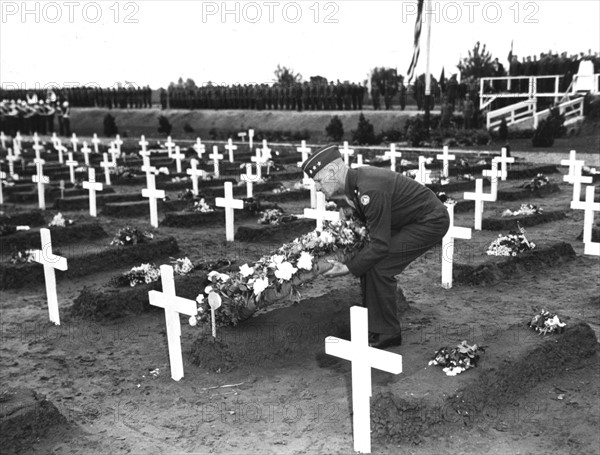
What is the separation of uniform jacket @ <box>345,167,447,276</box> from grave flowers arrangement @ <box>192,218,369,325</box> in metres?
Answer: 0.22

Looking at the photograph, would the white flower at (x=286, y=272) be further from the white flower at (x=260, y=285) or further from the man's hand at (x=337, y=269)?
the man's hand at (x=337, y=269)

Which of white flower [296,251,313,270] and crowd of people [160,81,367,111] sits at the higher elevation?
crowd of people [160,81,367,111]

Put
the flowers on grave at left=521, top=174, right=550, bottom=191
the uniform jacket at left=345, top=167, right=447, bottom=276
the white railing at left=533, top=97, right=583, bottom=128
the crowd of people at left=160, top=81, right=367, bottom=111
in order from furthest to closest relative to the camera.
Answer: the crowd of people at left=160, top=81, right=367, bottom=111
the white railing at left=533, top=97, right=583, bottom=128
the flowers on grave at left=521, top=174, right=550, bottom=191
the uniform jacket at left=345, top=167, right=447, bottom=276

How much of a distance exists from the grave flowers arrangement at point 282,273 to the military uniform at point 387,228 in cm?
23

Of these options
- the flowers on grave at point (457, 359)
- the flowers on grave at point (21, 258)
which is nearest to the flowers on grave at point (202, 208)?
the flowers on grave at point (21, 258)

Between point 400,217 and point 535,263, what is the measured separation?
423 cm

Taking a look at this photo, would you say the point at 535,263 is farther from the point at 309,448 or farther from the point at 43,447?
the point at 43,447

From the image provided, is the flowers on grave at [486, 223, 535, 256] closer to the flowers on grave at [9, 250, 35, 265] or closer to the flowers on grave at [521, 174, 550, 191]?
the flowers on grave at [9, 250, 35, 265]

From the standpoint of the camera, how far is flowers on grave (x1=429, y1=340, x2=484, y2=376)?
5.25 m

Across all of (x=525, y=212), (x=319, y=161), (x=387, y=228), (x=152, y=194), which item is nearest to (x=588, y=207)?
(x=525, y=212)

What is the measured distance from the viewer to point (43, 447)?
15.9ft

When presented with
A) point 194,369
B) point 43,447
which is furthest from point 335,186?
point 43,447

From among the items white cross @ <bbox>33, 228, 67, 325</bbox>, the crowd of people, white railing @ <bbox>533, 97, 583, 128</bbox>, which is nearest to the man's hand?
white cross @ <bbox>33, 228, 67, 325</bbox>

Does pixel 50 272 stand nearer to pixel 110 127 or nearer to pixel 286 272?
pixel 286 272
